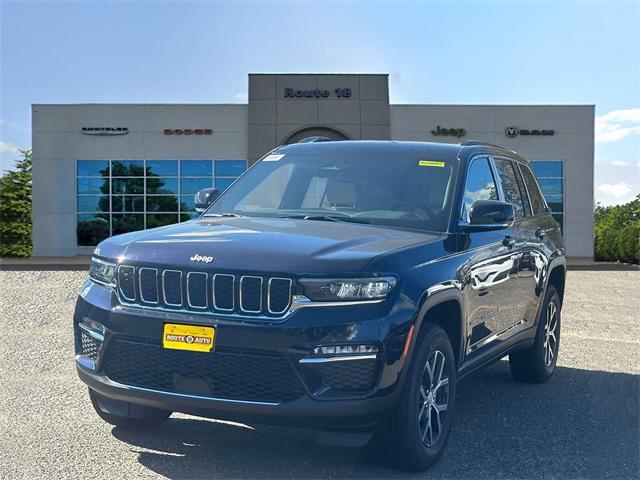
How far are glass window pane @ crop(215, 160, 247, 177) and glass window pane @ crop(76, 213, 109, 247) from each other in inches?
207

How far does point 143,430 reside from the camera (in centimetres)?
528

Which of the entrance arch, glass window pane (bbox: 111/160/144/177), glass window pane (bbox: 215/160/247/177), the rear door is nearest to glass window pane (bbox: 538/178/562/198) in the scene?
the entrance arch

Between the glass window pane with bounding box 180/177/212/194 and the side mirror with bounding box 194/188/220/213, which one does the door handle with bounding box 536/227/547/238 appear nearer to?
the side mirror with bounding box 194/188/220/213

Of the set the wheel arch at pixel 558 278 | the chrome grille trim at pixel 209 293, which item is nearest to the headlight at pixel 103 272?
the chrome grille trim at pixel 209 293

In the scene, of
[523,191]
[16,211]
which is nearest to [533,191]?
[523,191]

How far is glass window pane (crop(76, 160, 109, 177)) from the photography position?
116ft

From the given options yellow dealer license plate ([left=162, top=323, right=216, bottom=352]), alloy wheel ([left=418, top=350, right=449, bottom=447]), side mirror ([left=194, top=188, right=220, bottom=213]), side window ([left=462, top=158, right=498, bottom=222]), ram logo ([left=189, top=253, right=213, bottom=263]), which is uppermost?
side window ([left=462, top=158, right=498, bottom=222])

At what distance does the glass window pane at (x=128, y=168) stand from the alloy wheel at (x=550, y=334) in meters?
29.2

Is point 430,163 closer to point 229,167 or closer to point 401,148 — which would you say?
point 401,148

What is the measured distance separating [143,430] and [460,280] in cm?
224

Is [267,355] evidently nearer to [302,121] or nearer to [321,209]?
[321,209]

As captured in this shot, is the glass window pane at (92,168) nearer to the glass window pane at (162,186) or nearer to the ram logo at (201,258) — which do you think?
the glass window pane at (162,186)

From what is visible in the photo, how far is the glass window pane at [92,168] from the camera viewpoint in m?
35.2

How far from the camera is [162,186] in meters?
35.1
